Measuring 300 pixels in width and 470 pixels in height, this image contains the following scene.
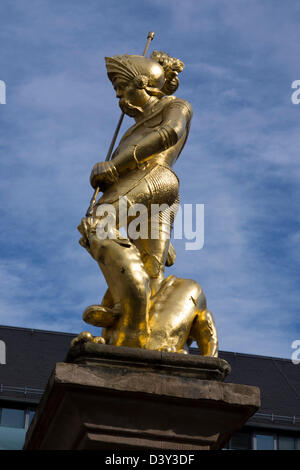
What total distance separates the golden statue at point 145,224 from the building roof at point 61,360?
12.9m

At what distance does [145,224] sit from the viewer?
25.5 ft

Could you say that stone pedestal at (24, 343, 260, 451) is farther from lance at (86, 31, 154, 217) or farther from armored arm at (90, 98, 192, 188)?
armored arm at (90, 98, 192, 188)

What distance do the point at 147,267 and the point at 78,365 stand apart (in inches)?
59.2

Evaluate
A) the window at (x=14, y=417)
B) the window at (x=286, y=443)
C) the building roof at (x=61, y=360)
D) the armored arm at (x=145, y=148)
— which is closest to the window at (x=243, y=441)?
the building roof at (x=61, y=360)

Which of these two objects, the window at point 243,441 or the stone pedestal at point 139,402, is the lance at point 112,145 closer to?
the stone pedestal at point 139,402

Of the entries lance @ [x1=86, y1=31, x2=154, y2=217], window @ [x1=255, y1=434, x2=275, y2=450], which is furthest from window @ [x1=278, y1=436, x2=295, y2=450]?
lance @ [x1=86, y1=31, x2=154, y2=217]

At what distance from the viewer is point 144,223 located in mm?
7770

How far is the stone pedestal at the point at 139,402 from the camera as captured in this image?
6.35 meters

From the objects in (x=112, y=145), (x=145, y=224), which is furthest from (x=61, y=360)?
(x=145, y=224)

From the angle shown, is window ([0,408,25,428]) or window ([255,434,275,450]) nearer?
window ([0,408,25,428])

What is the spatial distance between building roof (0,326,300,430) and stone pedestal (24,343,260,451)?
45.6 feet

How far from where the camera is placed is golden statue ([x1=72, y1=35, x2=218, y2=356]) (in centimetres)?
709
